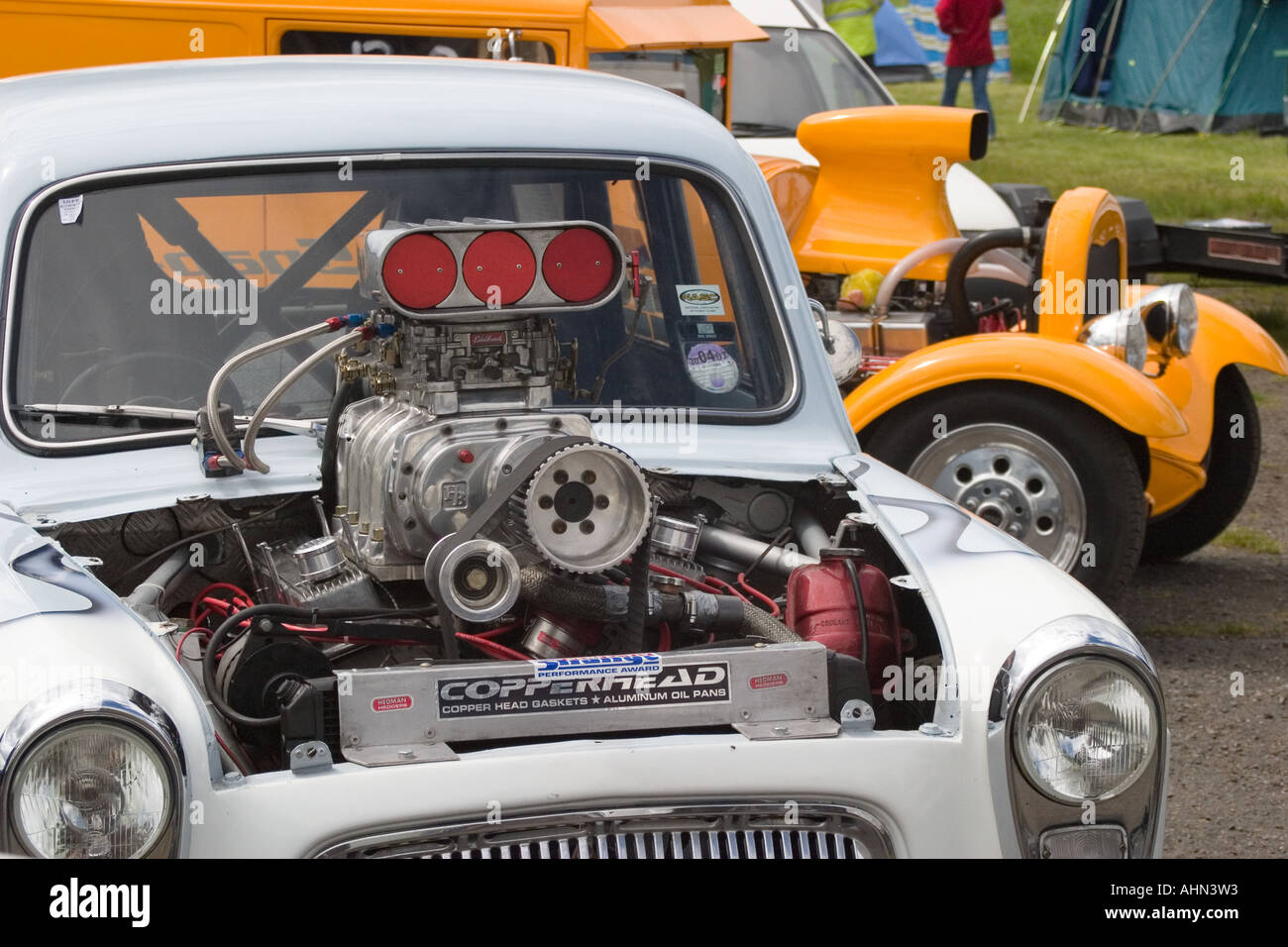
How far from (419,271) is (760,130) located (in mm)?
6691

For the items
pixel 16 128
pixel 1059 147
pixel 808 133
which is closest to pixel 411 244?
pixel 16 128

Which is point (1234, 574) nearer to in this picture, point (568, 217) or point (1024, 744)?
point (568, 217)

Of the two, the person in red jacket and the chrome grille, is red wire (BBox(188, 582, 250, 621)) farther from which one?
the person in red jacket

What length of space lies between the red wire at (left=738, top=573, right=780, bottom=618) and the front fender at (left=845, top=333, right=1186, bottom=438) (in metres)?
2.36

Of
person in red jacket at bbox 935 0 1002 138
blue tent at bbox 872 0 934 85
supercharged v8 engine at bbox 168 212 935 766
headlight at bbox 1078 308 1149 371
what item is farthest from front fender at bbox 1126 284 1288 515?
blue tent at bbox 872 0 934 85

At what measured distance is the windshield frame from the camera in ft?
9.86

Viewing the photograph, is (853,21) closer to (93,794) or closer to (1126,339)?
(1126,339)

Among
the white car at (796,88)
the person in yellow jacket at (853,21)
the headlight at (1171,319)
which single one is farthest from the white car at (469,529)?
the person in yellow jacket at (853,21)

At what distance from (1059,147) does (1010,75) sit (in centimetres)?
593

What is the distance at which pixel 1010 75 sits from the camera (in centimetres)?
2234

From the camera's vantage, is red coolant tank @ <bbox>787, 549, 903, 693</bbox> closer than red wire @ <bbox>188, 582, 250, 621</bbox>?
Yes

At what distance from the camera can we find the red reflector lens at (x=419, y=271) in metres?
2.69

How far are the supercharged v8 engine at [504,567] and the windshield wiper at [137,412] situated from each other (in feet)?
0.38

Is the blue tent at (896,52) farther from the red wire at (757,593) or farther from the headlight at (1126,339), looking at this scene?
the red wire at (757,593)
